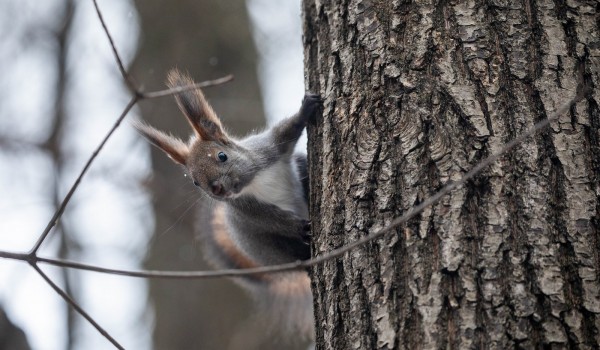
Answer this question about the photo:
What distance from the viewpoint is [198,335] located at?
4.29 metres

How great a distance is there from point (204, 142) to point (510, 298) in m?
2.02

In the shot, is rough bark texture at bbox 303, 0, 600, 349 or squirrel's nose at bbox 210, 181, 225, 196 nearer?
rough bark texture at bbox 303, 0, 600, 349

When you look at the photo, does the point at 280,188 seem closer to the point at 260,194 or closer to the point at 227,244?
the point at 260,194

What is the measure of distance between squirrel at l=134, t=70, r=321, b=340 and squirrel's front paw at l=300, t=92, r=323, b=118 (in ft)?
2.40

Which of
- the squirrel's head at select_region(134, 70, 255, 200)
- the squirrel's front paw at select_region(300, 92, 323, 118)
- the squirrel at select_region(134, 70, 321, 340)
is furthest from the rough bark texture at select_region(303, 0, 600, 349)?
the squirrel's head at select_region(134, 70, 255, 200)

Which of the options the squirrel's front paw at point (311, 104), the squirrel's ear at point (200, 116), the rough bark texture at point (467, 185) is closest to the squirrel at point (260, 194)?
the squirrel's ear at point (200, 116)

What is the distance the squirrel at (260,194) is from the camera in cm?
306

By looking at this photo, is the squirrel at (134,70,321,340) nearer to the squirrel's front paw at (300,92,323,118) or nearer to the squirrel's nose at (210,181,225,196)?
the squirrel's nose at (210,181,225,196)

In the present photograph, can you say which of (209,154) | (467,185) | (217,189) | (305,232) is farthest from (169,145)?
(467,185)

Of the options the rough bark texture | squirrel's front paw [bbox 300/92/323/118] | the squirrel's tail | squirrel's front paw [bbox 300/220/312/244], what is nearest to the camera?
the rough bark texture

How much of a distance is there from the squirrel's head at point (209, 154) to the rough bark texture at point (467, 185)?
1.23 meters

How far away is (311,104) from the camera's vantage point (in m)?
2.13

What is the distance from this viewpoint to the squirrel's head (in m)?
3.08

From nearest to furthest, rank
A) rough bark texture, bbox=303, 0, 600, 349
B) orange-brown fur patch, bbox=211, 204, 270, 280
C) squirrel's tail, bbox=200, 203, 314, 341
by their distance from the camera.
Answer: rough bark texture, bbox=303, 0, 600, 349 → squirrel's tail, bbox=200, 203, 314, 341 → orange-brown fur patch, bbox=211, 204, 270, 280
